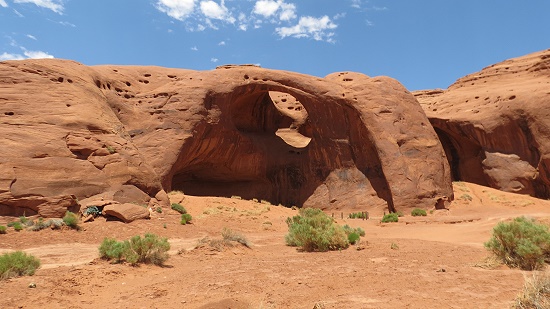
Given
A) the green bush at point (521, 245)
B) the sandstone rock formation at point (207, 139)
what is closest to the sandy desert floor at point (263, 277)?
the green bush at point (521, 245)

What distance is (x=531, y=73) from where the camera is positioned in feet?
103

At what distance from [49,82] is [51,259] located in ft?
37.6

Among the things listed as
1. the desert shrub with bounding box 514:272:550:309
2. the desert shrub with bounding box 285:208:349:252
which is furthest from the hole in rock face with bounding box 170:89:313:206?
the desert shrub with bounding box 514:272:550:309

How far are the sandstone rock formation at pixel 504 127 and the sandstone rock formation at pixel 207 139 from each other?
5.90 m

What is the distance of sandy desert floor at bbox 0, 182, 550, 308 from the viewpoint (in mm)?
5312

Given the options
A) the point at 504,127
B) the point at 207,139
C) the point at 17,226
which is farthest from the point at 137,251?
the point at 504,127

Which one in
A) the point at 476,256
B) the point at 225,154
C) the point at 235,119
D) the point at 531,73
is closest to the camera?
the point at 476,256

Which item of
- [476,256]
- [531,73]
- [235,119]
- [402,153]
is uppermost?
[531,73]

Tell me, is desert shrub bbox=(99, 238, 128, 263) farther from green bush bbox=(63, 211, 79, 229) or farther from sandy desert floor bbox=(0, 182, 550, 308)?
green bush bbox=(63, 211, 79, 229)

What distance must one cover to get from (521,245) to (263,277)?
4435 millimetres

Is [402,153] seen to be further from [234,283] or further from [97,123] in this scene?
[234,283]

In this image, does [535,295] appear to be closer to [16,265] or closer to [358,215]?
[16,265]

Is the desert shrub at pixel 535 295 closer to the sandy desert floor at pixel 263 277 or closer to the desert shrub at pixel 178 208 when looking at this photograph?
the sandy desert floor at pixel 263 277

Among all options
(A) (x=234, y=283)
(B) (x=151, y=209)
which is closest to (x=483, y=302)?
(A) (x=234, y=283)
